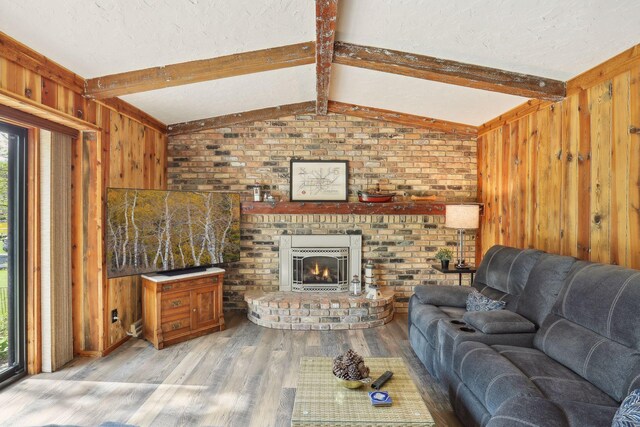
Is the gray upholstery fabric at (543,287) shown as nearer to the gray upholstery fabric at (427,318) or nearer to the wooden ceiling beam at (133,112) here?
the gray upholstery fabric at (427,318)

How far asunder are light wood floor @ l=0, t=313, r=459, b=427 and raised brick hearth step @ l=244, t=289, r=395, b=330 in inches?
9.0

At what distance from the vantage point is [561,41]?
237cm

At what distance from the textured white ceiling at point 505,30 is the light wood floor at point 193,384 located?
99.5 inches

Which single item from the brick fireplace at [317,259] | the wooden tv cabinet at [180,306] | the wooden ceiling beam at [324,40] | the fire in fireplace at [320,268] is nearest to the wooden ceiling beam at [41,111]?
the wooden tv cabinet at [180,306]

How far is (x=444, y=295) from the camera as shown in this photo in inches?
129

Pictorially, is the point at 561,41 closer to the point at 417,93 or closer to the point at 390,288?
the point at 417,93

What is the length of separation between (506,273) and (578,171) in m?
0.99

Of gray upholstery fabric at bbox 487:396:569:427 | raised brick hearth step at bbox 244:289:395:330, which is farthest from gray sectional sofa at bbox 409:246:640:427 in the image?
raised brick hearth step at bbox 244:289:395:330

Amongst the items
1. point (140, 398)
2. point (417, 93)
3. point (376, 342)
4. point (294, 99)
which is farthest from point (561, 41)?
point (140, 398)

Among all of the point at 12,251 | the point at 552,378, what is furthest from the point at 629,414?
the point at 12,251

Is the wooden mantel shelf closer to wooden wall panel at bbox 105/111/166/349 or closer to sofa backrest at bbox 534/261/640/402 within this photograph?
wooden wall panel at bbox 105/111/166/349

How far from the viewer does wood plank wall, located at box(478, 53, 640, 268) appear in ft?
7.89

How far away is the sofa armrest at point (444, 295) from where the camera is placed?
10.6ft

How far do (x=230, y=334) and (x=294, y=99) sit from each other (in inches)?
108
